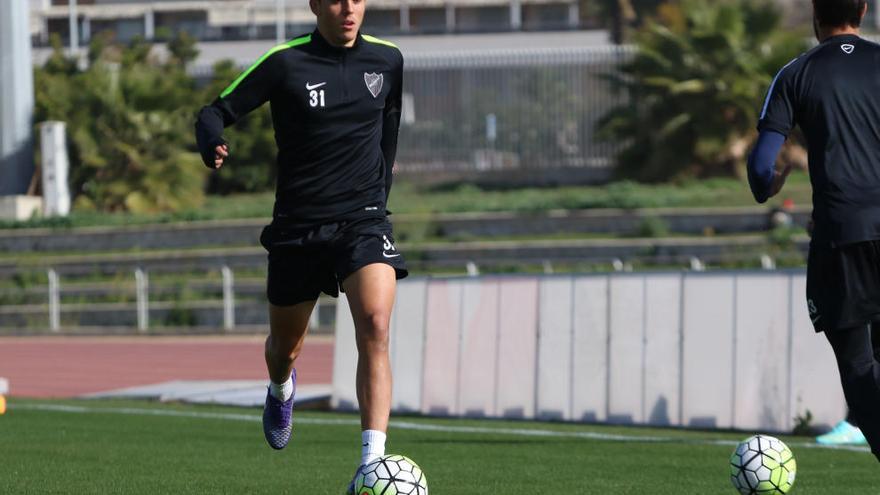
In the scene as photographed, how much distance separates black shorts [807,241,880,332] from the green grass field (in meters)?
1.89

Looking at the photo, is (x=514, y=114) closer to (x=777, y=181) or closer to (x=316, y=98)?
(x=316, y=98)

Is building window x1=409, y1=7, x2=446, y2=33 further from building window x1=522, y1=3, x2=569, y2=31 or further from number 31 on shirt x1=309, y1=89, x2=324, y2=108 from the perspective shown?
number 31 on shirt x1=309, y1=89, x2=324, y2=108

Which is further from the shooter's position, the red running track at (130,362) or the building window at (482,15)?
the building window at (482,15)

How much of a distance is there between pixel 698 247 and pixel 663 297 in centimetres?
1298

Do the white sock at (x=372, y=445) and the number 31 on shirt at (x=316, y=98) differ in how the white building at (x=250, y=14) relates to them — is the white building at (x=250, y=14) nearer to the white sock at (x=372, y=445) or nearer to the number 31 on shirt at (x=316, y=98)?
the number 31 on shirt at (x=316, y=98)

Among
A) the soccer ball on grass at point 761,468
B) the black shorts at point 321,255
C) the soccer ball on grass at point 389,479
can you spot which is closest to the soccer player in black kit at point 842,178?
the soccer ball on grass at point 761,468

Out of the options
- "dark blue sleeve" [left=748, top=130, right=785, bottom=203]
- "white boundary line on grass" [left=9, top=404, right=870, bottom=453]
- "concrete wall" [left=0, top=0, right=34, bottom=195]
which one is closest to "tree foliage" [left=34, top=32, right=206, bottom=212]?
"concrete wall" [left=0, top=0, right=34, bottom=195]

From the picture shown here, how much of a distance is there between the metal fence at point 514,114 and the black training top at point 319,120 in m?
25.3

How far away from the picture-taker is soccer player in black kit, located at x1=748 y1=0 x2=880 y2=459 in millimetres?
6309

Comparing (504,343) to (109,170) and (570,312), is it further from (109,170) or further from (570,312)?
(109,170)

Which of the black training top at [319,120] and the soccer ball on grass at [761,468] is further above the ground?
the black training top at [319,120]

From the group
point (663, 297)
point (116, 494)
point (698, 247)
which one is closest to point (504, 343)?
point (663, 297)

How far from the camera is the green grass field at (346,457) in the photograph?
8.28m

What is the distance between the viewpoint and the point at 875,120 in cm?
638
